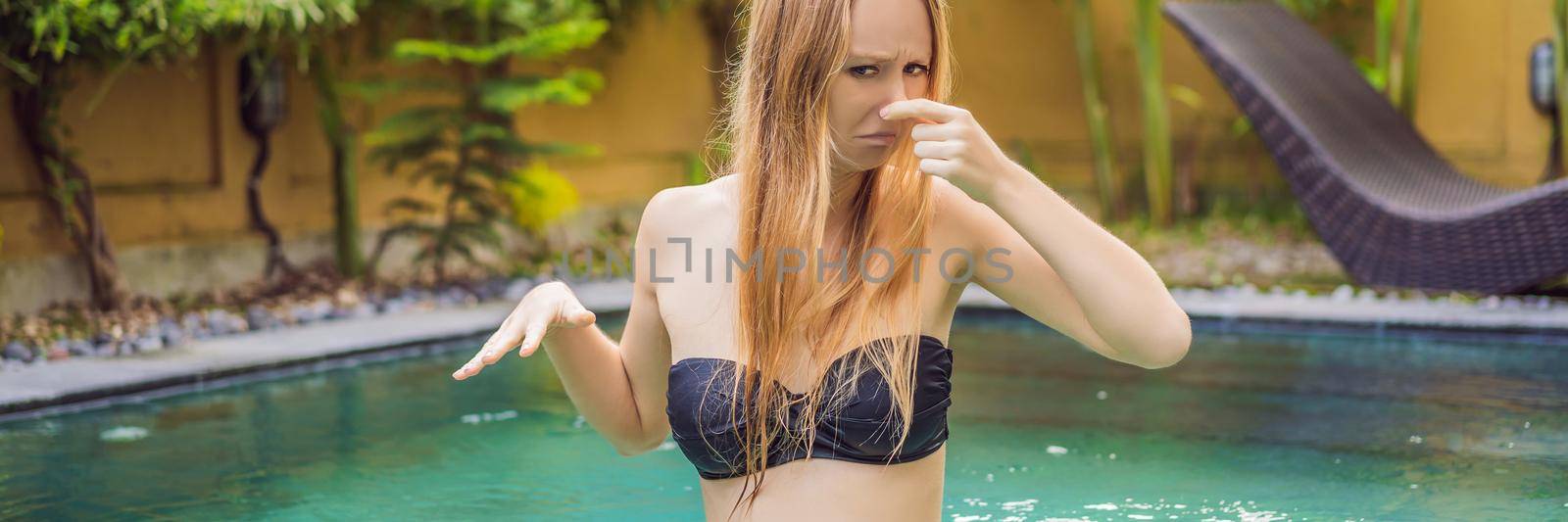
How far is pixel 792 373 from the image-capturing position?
159cm

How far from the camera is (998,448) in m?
4.24

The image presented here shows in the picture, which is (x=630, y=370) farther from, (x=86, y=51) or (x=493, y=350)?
(x=86, y=51)

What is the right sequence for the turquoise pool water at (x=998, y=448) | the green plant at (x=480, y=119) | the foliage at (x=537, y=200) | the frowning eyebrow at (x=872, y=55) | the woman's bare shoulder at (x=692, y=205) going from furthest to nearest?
1. the foliage at (x=537, y=200)
2. the green plant at (x=480, y=119)
3. the turquoise pool water at (x=998, y=448)
4. the woman's bare shoulder at (x=692, y=205)
5. the frowning eyebrow at (x=872, y=55)

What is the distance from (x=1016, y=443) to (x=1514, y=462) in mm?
1346

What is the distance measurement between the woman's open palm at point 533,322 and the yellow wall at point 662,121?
18.9 ft

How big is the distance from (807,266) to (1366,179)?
6534mm

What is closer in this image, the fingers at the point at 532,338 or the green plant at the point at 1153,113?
the fingers at the point at 532,338

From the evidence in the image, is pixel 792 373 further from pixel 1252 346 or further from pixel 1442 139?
pixel 1442 139

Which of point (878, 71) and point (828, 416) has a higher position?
point (878, 71)

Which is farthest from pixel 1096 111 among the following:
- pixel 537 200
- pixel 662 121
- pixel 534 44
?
pixel 534 44

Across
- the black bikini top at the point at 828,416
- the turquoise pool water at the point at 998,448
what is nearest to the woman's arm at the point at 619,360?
the black bikini top at the point at 828,416

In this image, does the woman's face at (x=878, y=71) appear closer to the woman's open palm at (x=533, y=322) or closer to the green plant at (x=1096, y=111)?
the woman's open palm at (x=533, y=322)

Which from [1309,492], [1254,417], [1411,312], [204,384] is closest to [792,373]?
[1309,492]

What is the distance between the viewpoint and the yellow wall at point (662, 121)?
699 centimetres
